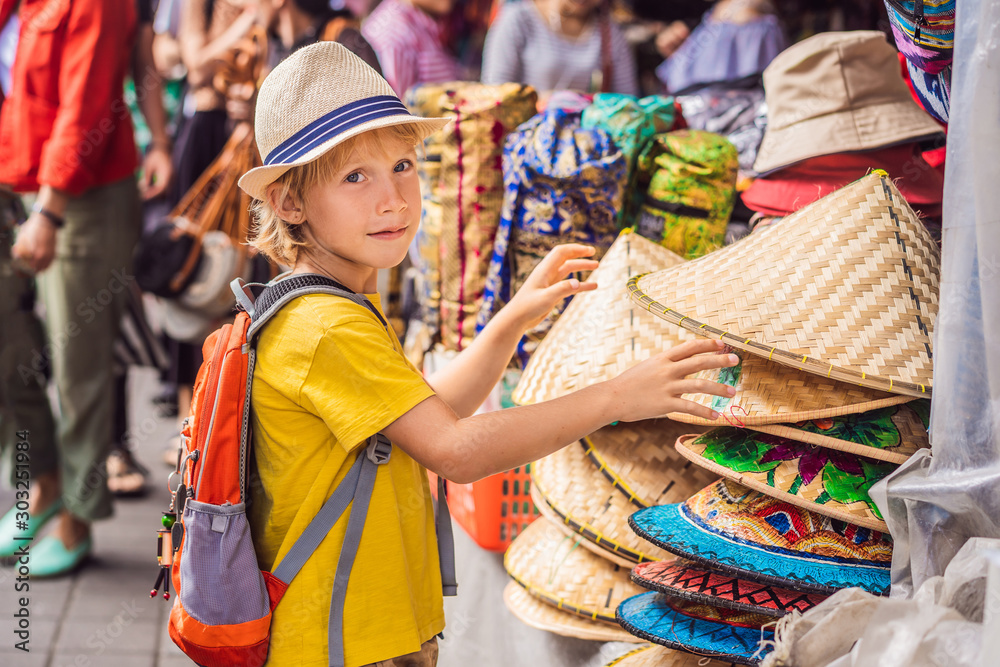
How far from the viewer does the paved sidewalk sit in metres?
2.01

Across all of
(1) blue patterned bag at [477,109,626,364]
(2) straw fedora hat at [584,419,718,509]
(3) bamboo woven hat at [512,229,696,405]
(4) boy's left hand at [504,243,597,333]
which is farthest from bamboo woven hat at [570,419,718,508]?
(1) blue patterned bag at [477,109,626,364]

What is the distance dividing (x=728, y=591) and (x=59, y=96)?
9.04 ft

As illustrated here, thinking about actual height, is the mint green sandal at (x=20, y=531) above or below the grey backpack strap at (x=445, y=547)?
below

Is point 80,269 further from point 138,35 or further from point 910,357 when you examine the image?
point 910,357

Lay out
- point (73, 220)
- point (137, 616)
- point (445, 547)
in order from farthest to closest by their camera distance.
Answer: point (73, 220), point (137, 616), point (445, 547)

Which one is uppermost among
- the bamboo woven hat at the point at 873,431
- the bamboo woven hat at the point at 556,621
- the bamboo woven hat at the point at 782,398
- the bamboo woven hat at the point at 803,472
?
the bamboo woven hat at the point at 782,398

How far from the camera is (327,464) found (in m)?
1.31

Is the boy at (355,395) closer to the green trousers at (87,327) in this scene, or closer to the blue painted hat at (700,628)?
the blue painted hat at (700,628)

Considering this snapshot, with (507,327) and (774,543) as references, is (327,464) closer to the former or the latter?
(507,327)

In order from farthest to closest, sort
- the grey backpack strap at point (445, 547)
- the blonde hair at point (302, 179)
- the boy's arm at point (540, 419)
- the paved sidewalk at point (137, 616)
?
the paved sidewalk at point (137, 616)
the grey backpack strap at point (445, 547)
the blonde hair at point (302, 179)
the boy's arm at point (540, 419)

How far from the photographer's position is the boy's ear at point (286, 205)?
1.37 meters

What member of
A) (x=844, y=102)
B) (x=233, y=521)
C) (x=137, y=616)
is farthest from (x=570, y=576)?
(x=137, y=616)

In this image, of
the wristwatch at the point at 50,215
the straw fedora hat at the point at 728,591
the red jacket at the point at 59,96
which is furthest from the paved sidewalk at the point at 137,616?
the red jacket at the point at 59,96

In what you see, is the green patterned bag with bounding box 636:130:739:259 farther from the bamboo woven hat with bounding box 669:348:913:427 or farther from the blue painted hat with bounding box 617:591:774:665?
the blue painted hat with bounding box 617:591:774:665
